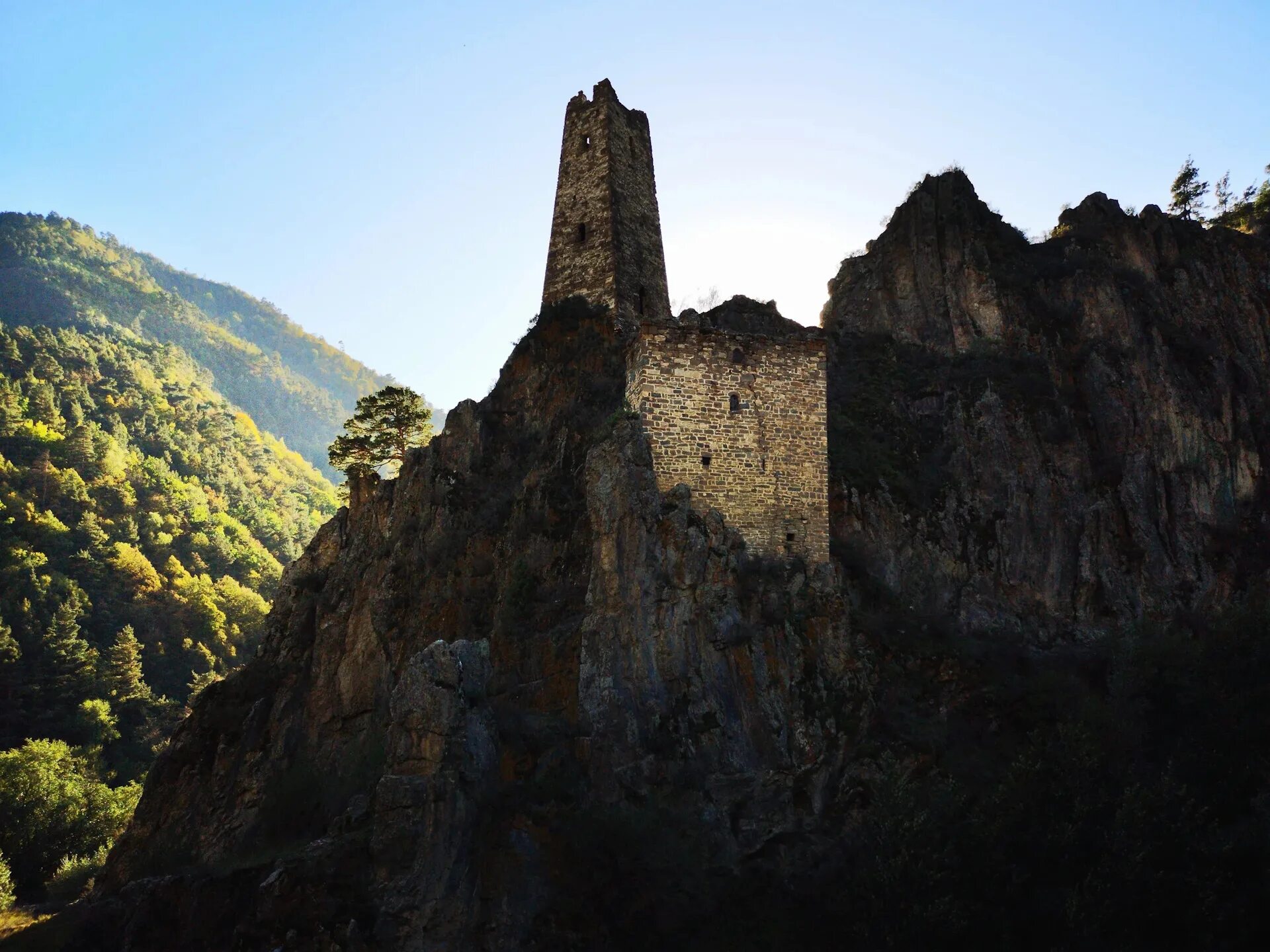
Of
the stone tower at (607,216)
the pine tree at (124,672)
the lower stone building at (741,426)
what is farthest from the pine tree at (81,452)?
the lower stone building at (741,426)

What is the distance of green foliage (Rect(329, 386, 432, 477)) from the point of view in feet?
148

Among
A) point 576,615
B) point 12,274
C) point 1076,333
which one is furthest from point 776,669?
point 12,274

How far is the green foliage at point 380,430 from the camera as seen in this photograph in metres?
45.0

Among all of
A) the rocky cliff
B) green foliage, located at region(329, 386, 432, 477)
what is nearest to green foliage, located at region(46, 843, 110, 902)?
the rocky cliff

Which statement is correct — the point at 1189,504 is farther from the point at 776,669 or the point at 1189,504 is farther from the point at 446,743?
the point at 446,743

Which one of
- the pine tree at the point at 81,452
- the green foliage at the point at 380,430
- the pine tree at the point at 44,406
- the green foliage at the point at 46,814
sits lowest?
the green foliage at the point at 46,814

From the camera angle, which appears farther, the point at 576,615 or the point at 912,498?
the point at 912,498

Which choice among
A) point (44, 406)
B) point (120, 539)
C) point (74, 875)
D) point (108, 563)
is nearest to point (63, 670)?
point (108, 563)

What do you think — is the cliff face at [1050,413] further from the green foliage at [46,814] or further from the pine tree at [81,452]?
the pine tree at [81,452]

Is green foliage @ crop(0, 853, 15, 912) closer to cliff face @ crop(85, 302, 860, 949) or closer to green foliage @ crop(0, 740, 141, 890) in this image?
green foliage @ crop(0, 740, 141, 890)

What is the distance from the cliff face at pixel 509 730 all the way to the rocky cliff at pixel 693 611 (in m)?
0.07

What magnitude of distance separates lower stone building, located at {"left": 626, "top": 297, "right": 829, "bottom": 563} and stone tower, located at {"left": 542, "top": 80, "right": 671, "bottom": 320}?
30.0ft

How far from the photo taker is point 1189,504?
33188 mm

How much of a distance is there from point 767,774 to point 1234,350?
27542 millimetres
